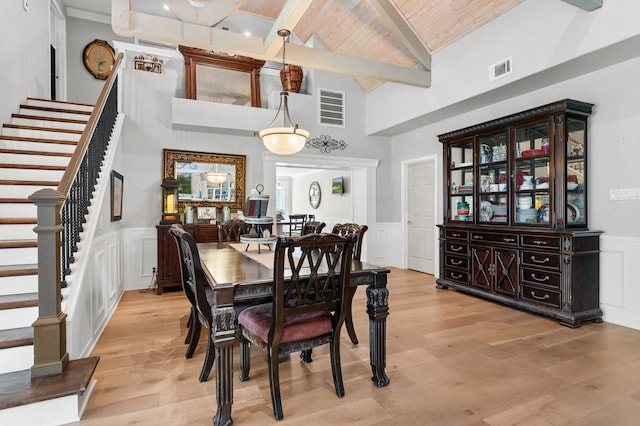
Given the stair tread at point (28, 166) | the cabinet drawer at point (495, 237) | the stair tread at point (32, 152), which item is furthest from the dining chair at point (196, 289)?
the cabinet drawer at point (495, 237)

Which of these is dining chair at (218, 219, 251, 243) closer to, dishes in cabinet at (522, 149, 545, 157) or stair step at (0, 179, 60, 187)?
stair step at (0, 179, 60, 187)

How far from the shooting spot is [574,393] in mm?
2127

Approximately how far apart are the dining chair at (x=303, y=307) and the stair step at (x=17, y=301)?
148cm

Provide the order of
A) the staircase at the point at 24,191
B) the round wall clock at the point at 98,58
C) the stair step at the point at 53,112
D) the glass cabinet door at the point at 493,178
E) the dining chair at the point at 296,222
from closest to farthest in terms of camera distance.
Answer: the staircase at the point at 24,191
the glass cabinet door at the point at 493,178
the stair step at the point at 53,112
the round wall clock at the point at 98,58
the dining chair at the point at 296,222

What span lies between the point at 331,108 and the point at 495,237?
3.62m

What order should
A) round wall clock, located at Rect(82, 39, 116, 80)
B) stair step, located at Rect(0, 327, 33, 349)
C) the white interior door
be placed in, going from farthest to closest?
round wall clock, located at Rect(82, 39, 116, 80) → the white interior door → stair step, located at Rect(0, 327, 33, 349)

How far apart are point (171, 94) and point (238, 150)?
1.29 meters

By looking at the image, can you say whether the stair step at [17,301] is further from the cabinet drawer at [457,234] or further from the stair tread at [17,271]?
the cabinet drawer at [457,234]

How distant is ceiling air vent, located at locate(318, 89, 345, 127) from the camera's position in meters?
6.11

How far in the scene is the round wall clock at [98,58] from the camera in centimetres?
658

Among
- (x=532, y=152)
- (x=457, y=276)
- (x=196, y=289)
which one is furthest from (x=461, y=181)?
(x=196, y=289)

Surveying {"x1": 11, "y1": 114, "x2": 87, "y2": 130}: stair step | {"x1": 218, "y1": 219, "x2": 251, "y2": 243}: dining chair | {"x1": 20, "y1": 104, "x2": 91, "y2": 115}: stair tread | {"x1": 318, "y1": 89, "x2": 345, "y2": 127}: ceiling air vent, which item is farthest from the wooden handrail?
{"x1": 318, "y1": 89, "x2": 345, "y2": 127}: ceiling air vent

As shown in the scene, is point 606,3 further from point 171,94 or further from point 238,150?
point 171,94

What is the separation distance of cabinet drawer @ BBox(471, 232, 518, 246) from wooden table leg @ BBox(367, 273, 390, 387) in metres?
2.47
